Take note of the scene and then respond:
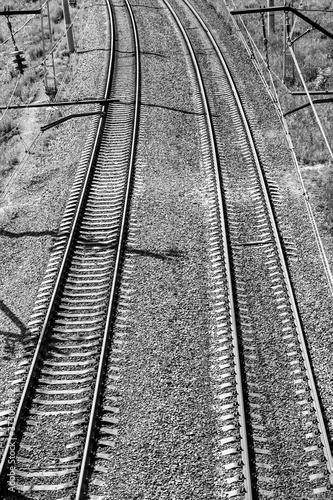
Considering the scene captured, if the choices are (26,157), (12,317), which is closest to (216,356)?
(12,317)

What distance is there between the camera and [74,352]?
10211mm

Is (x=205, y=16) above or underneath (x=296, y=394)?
above

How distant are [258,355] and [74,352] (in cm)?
303

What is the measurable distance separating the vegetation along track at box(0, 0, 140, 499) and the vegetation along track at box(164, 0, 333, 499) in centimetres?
186

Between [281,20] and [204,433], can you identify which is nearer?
[204,433]

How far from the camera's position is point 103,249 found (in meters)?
13.0

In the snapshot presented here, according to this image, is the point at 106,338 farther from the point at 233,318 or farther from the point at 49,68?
the point at 49,68

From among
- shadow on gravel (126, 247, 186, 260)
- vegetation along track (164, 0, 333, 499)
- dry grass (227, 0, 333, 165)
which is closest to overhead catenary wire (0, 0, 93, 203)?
shadow on gravel (126, 247, 186, 260)

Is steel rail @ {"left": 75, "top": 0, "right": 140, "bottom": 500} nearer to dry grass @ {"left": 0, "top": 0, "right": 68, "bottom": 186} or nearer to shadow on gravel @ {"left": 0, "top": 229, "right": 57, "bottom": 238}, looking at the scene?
shadow on gravel @ {"left": 0, "top": 229, "right": 57, "bottom": 238}

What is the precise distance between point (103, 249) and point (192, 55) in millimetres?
14910

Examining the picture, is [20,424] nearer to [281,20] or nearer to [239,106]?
[239,106]

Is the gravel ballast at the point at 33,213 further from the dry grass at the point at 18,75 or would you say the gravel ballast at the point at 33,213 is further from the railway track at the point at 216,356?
the dry grass at the point at 18,75

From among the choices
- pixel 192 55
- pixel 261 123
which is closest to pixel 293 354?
pixel 261 123

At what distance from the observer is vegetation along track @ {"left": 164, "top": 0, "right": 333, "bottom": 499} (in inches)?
319
